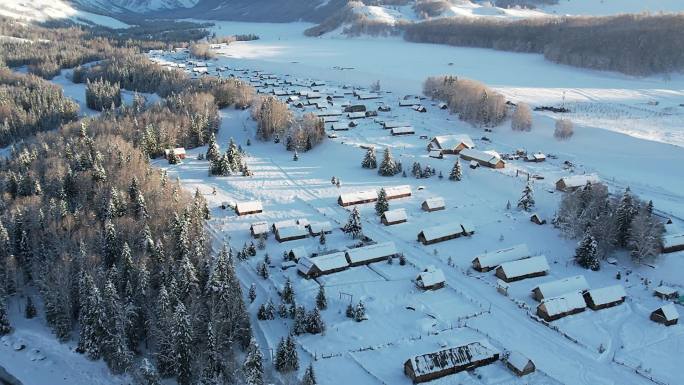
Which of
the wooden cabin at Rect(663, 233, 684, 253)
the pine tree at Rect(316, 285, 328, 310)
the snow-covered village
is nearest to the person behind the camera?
the snow-covered village

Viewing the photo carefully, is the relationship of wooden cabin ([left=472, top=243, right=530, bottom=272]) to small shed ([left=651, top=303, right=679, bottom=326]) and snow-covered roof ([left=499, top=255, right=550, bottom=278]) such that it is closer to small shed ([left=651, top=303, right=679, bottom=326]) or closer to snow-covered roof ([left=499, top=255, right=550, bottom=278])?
snow-covered roof ([left=499, top=255, right=550, bottom=278])

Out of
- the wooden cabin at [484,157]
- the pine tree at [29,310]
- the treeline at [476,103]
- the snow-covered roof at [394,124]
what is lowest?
the pine tree at [29,310]

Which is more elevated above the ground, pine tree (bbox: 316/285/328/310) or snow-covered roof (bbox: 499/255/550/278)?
snow-covered roof (bbox: 499/255/550/278)

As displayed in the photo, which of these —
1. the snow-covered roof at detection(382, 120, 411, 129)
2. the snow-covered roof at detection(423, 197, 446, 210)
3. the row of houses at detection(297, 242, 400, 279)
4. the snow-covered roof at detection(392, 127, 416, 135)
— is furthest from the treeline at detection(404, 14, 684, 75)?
the row of houses at detection(297, 242, 400, 279)

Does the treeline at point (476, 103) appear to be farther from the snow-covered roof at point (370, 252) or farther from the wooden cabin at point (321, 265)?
the wooden cabin at point (321, 265)

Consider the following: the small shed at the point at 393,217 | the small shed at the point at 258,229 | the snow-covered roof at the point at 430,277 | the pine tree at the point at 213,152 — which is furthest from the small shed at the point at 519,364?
the pine tree at the point at 213,152
